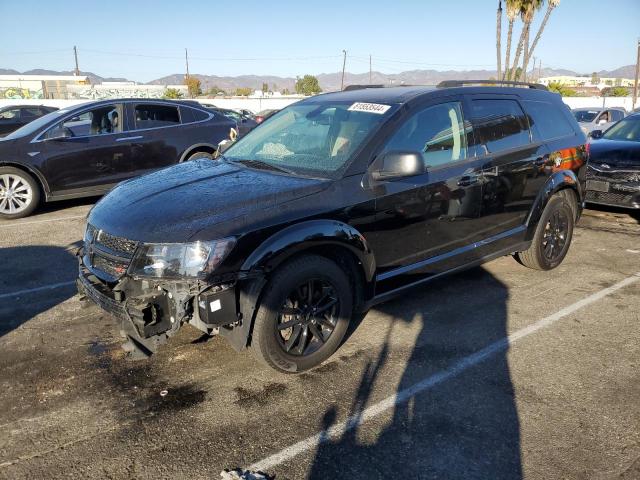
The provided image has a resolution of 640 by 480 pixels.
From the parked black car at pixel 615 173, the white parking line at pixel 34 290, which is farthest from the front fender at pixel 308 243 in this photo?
the parked black car at pixel 615 173

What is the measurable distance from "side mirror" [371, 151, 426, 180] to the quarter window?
22 cm

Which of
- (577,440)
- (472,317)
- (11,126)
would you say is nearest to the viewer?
(577,440)

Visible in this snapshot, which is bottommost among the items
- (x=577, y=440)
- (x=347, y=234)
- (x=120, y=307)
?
(x=577, y=440)

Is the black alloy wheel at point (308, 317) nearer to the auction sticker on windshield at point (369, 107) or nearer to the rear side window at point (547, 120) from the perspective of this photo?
the auction sticker on windshield at point (369, 107)

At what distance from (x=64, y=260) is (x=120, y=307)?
312cm

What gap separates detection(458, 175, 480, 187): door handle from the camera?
4.16 m

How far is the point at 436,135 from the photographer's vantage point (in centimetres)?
411

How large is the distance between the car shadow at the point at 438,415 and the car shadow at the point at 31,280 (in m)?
2.88

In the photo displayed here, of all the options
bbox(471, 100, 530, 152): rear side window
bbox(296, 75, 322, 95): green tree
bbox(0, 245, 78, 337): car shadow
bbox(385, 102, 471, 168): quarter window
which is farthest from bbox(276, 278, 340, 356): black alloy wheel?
bbox(296, 75, 322, 95): green tree

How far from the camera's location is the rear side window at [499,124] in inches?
174

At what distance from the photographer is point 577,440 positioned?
9.20ft

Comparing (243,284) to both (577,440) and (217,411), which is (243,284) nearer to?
(217,411)

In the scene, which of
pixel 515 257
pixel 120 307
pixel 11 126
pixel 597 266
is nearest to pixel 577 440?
pixel 120 307

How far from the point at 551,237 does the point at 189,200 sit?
3.81 m
